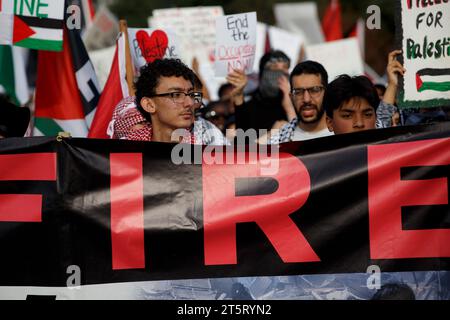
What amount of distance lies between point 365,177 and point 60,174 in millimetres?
1598

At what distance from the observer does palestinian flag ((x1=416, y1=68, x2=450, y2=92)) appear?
19.4ft

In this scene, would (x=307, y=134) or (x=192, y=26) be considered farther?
(x=192, y=26)

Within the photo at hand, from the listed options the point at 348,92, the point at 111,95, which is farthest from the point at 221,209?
the point at 111,95

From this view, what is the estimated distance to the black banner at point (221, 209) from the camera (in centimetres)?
493

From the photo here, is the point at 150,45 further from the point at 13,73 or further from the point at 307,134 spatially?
the point at 13,73

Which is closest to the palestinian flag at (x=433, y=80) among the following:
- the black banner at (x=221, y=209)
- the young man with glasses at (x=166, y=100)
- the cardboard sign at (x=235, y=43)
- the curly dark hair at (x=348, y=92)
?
the curly dark hair at (x=348, y=92)

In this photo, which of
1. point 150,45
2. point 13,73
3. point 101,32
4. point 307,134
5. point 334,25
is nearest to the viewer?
point 307,134

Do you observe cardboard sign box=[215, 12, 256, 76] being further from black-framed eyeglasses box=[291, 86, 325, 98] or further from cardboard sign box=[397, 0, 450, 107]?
cardboard sign box=[397, 0, 450, 107]

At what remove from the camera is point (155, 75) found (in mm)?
5719

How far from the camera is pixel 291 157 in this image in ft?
16.7

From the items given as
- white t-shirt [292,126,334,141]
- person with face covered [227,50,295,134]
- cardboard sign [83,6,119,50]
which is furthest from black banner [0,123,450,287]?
cardboard sign [83,6,119,50]

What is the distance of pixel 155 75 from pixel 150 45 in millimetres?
2018

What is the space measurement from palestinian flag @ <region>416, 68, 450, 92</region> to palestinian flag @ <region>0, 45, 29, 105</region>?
14.8 feet
